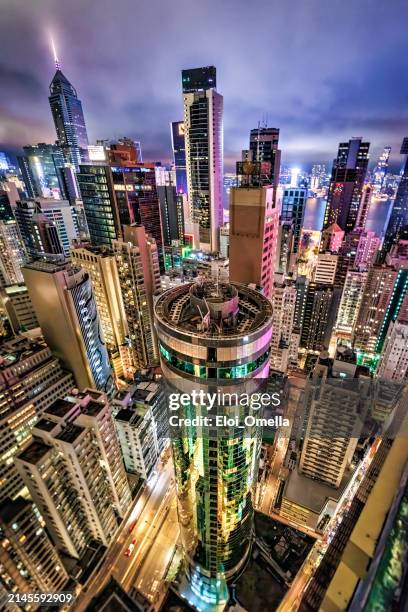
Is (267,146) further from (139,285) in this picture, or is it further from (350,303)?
(139,285)

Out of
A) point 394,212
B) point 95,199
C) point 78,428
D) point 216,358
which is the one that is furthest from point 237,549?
point 394,212

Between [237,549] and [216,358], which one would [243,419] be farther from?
[237,549]

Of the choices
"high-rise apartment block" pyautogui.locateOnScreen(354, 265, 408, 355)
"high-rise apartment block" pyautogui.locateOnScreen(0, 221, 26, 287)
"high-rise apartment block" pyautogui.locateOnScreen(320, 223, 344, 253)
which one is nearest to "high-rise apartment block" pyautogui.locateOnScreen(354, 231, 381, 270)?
"high-rise apartment block" pyautogui.locateOnScreen(320, 223, 344, 253)

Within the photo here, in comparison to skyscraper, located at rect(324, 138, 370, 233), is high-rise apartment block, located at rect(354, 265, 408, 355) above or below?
below

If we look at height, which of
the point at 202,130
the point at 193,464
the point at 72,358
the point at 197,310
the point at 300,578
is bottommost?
the point at 300,578

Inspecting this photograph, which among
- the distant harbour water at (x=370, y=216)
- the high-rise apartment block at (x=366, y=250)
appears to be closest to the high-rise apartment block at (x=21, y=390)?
the high-rise apartment block at (x=366, y=250)

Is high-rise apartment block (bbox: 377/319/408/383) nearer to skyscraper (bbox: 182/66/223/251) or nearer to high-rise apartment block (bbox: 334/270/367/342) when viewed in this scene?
high-rise apartment block (bbox: 334/270/367/342)
